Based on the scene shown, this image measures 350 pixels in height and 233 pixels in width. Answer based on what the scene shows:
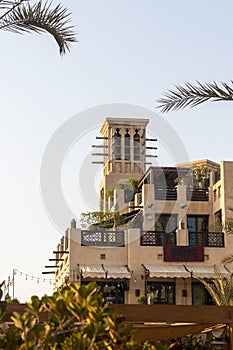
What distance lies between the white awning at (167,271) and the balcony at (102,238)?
5.94 ft

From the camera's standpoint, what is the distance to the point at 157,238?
3244 centimetres

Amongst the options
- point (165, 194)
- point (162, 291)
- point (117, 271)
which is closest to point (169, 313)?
point (117, 271)

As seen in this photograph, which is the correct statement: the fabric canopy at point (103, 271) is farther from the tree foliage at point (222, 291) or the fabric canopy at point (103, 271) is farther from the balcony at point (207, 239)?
the balcony at point (207, 239)

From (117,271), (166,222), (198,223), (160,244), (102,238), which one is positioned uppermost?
(198,223)

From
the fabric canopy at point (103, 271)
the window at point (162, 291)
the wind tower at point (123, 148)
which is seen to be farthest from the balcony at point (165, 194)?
the wind tower at point (123, 148)

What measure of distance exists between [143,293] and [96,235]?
3.31 meters

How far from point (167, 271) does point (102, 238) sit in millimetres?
3356

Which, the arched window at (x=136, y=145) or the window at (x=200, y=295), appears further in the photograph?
the arched window at (x=136, y=145)

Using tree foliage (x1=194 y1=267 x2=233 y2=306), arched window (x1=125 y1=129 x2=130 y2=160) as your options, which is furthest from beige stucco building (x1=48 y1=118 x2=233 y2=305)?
arched window (x1=125 y1=129 x2=130 y2=160)

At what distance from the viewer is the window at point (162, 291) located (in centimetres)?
3172

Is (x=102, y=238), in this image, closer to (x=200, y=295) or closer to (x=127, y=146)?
(x=200, y=295)

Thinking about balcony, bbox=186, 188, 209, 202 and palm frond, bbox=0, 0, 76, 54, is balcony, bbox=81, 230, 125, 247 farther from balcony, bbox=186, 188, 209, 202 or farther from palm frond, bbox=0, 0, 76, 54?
palm frond, bbox=0, 0, 76, 54

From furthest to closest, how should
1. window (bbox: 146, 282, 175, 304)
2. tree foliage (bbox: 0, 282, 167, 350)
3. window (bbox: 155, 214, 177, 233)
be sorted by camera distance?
window (bbox: 155, 214, 177, 233)
window (bbox: 146, 282, 175, 304)
tree foliage (bbox: 0, 282, 167, 350)

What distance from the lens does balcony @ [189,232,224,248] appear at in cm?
3259
